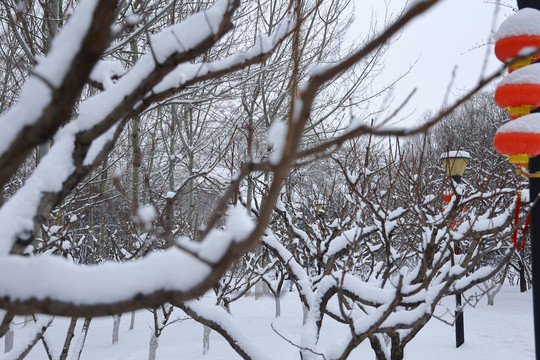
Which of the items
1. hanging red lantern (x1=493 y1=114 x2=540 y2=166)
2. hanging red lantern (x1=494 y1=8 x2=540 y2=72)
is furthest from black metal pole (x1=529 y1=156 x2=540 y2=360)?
hanging red lantern (x1=494 y1=8 x2=540 y2=72)

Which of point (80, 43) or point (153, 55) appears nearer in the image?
point (80, 43)

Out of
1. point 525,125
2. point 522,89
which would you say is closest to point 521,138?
point 525,125

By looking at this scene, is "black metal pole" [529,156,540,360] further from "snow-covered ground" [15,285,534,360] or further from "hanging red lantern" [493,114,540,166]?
"snow-covered ground" [15,285,534,360]

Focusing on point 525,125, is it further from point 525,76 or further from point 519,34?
point 519,34

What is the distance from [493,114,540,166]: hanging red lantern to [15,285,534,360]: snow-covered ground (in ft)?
15.3

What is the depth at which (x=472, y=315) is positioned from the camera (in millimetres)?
10812

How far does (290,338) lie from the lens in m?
7.81

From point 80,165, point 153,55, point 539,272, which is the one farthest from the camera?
point 539,272

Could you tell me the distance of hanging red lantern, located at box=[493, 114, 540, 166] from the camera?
3.27 m

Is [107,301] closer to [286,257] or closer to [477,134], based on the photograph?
[286,257]

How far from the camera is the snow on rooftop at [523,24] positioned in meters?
3.25

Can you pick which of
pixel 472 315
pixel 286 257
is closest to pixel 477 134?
pixel 472 315

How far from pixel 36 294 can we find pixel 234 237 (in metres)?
0.35

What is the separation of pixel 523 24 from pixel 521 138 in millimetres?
923
